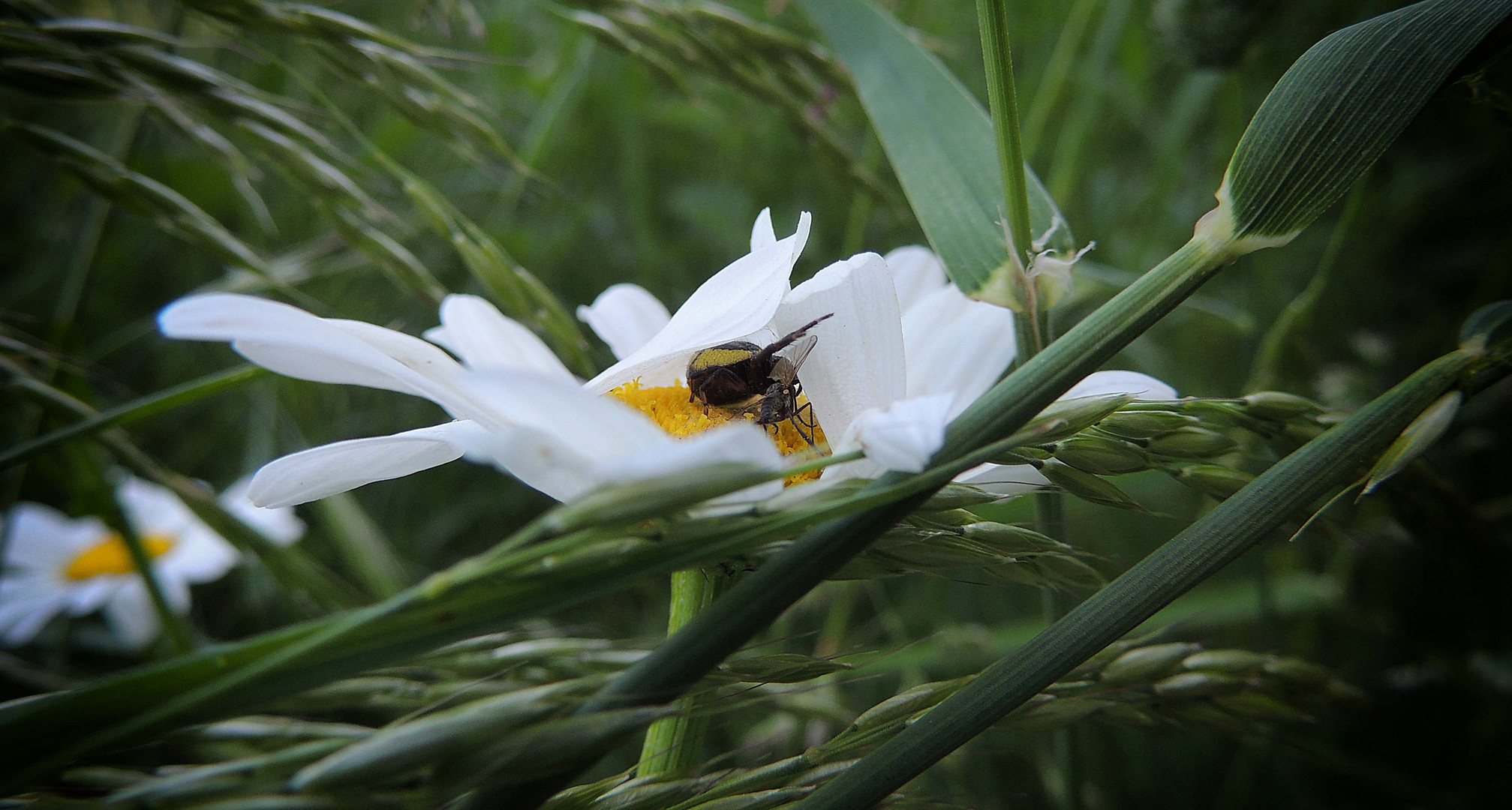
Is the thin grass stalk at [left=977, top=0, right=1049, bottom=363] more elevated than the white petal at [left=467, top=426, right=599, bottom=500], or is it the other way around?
the thin grass stalk at [left=977, top=0, right=1049, bottom=363]

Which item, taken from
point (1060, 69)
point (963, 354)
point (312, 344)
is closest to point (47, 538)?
point (312, 344)

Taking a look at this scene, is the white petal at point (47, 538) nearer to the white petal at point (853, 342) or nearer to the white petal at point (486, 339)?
the white petal at point (486, 339)

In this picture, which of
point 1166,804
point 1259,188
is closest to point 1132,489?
point 1166,804

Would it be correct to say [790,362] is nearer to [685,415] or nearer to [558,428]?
[685,415]

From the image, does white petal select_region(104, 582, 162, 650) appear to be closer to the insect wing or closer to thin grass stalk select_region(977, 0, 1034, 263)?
the insect wing

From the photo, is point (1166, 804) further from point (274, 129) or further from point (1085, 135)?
point (274, 129)

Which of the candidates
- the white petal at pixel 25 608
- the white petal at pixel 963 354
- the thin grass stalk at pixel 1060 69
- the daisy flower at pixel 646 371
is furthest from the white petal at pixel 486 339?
the white petal at pixel 25 608

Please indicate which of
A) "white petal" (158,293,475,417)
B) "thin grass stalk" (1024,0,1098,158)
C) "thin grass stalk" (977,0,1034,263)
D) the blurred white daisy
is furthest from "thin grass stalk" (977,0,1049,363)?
the blurred white daisy
